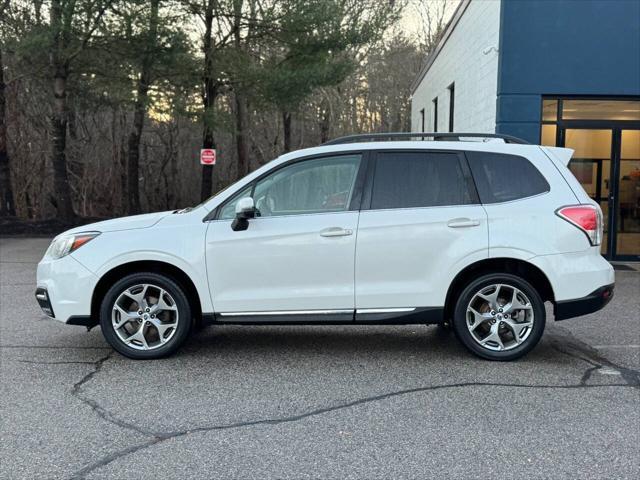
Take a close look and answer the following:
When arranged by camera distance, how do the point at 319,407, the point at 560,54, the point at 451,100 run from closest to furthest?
the point at 319,407 → the point at 560,54 → the point at 451,100

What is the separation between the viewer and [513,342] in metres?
5.18

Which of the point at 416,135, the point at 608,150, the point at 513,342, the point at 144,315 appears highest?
the point at 608,150

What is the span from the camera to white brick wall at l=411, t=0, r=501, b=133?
37.3ft

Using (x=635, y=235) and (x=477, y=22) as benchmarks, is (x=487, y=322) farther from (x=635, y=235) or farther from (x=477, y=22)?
(x=477, y=22)

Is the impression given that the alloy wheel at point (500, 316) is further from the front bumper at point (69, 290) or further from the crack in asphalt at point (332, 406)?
the front bumper at point (69, 290)

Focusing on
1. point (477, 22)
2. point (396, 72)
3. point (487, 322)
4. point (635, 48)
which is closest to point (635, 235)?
point (635, 48)

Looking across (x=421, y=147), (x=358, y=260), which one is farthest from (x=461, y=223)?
(x=358, y=260)

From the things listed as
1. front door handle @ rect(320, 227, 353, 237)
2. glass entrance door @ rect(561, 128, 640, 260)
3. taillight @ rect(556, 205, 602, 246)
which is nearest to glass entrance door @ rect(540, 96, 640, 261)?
glass entrance door @ rect(561, 128, 640, 260)

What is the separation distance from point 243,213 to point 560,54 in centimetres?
811

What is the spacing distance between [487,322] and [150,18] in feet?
39.1

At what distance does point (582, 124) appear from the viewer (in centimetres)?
1105

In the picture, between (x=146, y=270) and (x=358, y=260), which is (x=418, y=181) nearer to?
(x=358, y=260)

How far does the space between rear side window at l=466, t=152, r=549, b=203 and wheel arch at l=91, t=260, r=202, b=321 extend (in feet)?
8.65

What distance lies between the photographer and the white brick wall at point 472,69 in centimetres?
1136
